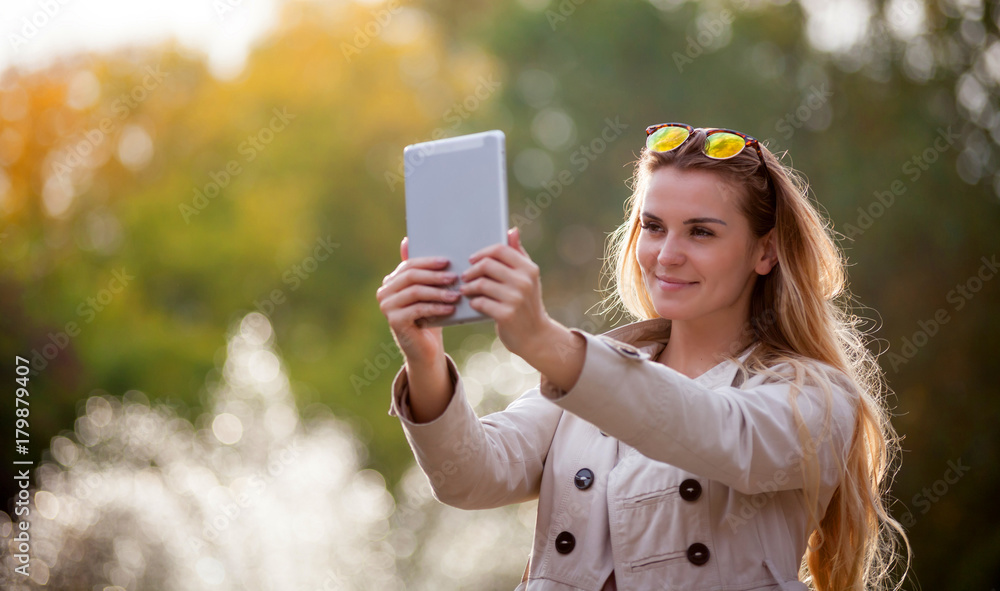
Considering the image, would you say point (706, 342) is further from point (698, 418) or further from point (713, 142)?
point (698, 418)

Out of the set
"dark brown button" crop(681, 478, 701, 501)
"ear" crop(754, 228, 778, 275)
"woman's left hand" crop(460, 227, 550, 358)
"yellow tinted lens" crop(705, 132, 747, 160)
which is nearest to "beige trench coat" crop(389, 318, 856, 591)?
"dark brown button" crop(681, 478, 701, 501)

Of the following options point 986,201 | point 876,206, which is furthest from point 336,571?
point 986,201

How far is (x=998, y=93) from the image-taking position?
805 cm

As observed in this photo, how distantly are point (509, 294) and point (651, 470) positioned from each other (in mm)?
740

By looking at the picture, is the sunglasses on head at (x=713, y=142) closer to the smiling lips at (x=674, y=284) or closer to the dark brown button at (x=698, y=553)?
the smiling lips at (x=674, y=284)

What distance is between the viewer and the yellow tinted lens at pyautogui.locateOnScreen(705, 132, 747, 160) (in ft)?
7.91

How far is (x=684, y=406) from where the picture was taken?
6.03ft

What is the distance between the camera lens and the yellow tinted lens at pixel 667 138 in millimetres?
2457

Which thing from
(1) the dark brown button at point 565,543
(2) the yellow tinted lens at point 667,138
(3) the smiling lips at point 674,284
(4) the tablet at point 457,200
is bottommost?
(1) the dark brown button at point 565,543

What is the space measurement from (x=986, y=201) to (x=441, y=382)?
7.48 m

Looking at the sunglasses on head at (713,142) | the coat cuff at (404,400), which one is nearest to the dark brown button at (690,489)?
the coat cuff at (404,400)

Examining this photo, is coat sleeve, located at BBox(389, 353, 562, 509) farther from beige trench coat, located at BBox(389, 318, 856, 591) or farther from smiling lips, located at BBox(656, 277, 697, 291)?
smiling lips, located at BBox(656, 277, 697, 291)

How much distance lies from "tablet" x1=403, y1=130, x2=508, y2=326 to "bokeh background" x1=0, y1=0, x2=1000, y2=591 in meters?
5.63

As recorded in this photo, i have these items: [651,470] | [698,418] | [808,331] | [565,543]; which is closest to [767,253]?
→ [808,331]
